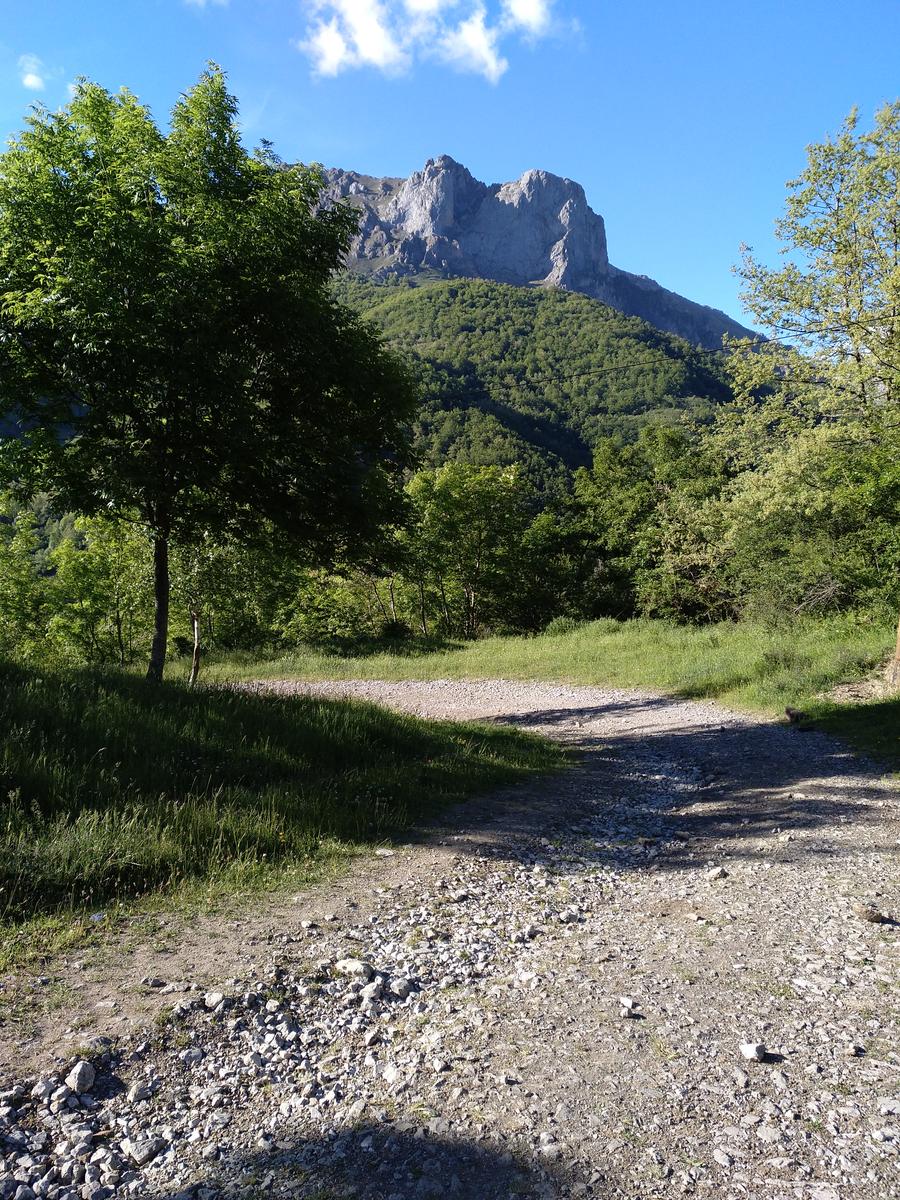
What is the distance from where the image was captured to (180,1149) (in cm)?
256

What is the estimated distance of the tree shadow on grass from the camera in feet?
7.57

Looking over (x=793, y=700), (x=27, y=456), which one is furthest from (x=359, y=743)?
(x=793, y=700)

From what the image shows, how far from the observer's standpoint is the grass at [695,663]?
42.1ft

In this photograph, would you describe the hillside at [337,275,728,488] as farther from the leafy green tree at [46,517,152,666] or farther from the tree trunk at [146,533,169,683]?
the tree trunk at [146,533,169,683]

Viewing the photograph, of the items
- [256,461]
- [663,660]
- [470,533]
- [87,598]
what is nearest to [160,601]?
[256,461]

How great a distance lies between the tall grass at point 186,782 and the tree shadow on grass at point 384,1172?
2563 millimetres

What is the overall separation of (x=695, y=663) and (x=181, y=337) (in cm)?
1543

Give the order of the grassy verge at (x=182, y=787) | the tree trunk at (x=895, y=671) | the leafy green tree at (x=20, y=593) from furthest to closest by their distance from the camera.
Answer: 1. the leafy green tree at (x=20, y=593)
2. the tree trunk at (x=895, y=671)
3. the grassy verge at (x=182, y=787)

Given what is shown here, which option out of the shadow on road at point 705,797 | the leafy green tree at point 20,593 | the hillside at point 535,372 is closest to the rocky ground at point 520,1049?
the shadow on road at point 705,797

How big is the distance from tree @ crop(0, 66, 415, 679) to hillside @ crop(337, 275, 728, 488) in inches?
2363

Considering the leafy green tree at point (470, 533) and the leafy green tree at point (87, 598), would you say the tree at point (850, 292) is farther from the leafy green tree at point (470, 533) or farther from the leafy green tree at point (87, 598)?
the leafy green tree at point (87, 598)

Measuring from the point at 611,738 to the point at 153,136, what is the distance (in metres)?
12.6

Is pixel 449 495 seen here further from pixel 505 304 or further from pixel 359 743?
pixel 505 304

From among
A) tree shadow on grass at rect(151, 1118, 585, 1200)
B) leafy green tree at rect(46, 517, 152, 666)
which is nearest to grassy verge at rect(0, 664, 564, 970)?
tree shadow on grass at rect(151, 1118, 585, 1200)
